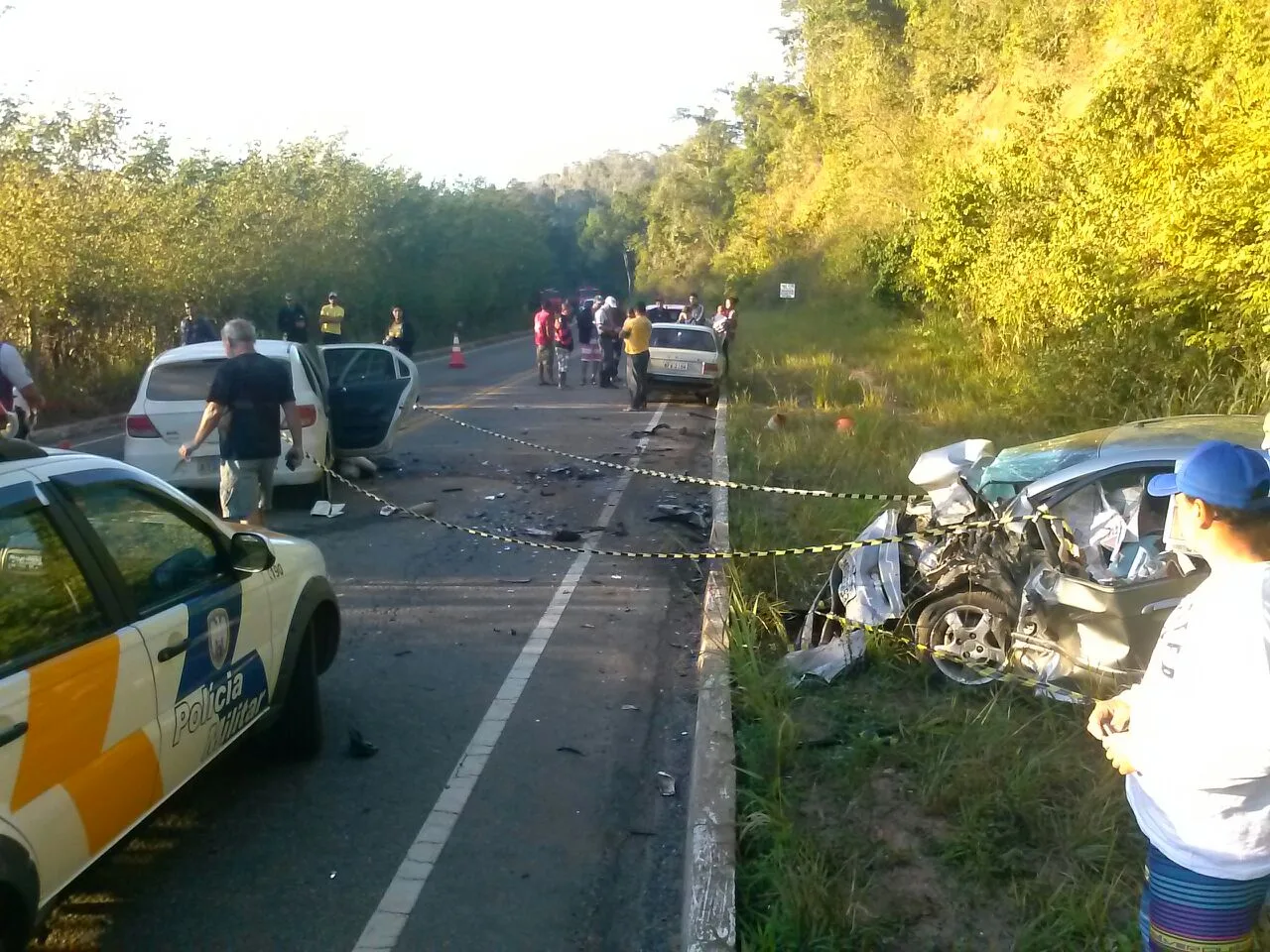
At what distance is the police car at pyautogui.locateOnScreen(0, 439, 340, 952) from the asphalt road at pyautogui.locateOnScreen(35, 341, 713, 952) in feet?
1.20

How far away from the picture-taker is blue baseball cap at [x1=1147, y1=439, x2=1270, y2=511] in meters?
2.47

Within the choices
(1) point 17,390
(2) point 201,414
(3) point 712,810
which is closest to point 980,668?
(3) point 712,810

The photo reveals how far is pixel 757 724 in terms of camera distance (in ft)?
19.1

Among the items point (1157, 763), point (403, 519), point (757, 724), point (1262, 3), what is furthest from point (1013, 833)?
point (1262, 3)

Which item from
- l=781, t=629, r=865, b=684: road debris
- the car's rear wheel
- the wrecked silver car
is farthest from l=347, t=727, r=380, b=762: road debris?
the wrecked silver car

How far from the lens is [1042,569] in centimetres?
610

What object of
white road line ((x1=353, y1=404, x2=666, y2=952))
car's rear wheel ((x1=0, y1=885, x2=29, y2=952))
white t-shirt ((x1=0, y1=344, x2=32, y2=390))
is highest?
white t-shirt ((x1=0, y1=344, x2=32, y2=390))

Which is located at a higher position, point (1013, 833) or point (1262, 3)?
point (1262, 3)

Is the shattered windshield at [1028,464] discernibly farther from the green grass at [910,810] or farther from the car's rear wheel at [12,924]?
the car's rear wheel at [12,924]

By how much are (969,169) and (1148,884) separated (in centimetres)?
1952

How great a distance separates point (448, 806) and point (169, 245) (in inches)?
762

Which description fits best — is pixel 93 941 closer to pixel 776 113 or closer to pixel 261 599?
pixel 261 599

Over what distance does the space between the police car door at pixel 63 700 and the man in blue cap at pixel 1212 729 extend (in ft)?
9.17

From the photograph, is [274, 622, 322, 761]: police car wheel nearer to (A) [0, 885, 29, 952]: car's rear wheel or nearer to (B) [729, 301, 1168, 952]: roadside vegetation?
(B) [729, 301, 1168, 952]: roadside vegetation
